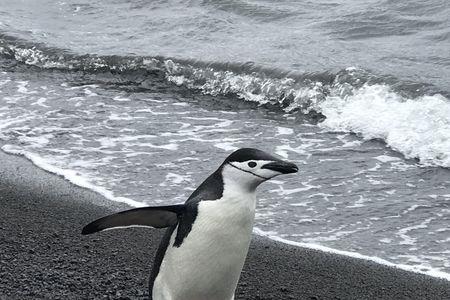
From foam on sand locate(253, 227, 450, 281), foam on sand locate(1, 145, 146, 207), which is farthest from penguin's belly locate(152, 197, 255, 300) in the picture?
foam on sand locate(1, 145, 146, 207)

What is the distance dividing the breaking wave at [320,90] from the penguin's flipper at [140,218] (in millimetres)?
4144

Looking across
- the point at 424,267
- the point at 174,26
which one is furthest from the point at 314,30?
the point at 424,267

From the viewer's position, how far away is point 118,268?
14.2 feet

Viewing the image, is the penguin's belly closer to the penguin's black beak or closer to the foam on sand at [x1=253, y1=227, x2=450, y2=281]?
the penguin's black beak

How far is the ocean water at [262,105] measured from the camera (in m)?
6.09

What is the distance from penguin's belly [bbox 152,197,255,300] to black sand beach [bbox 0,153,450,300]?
1.52 feet

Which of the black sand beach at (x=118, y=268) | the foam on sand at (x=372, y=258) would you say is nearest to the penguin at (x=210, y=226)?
the black sand beach at (x=118, y=268)

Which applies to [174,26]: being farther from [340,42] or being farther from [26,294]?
[26,294]

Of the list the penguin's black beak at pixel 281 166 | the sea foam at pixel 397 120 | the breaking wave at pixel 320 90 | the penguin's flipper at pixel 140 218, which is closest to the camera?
the penguin's black beak at pixel 281 166

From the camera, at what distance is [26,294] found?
3.89 m

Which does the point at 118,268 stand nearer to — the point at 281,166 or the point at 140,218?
the point at 140,218

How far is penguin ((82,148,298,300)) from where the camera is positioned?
3.43 metres

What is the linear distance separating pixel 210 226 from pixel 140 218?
12.9 inches

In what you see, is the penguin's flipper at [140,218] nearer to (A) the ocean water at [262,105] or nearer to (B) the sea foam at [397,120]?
(A) the ocean water at [262,105]
